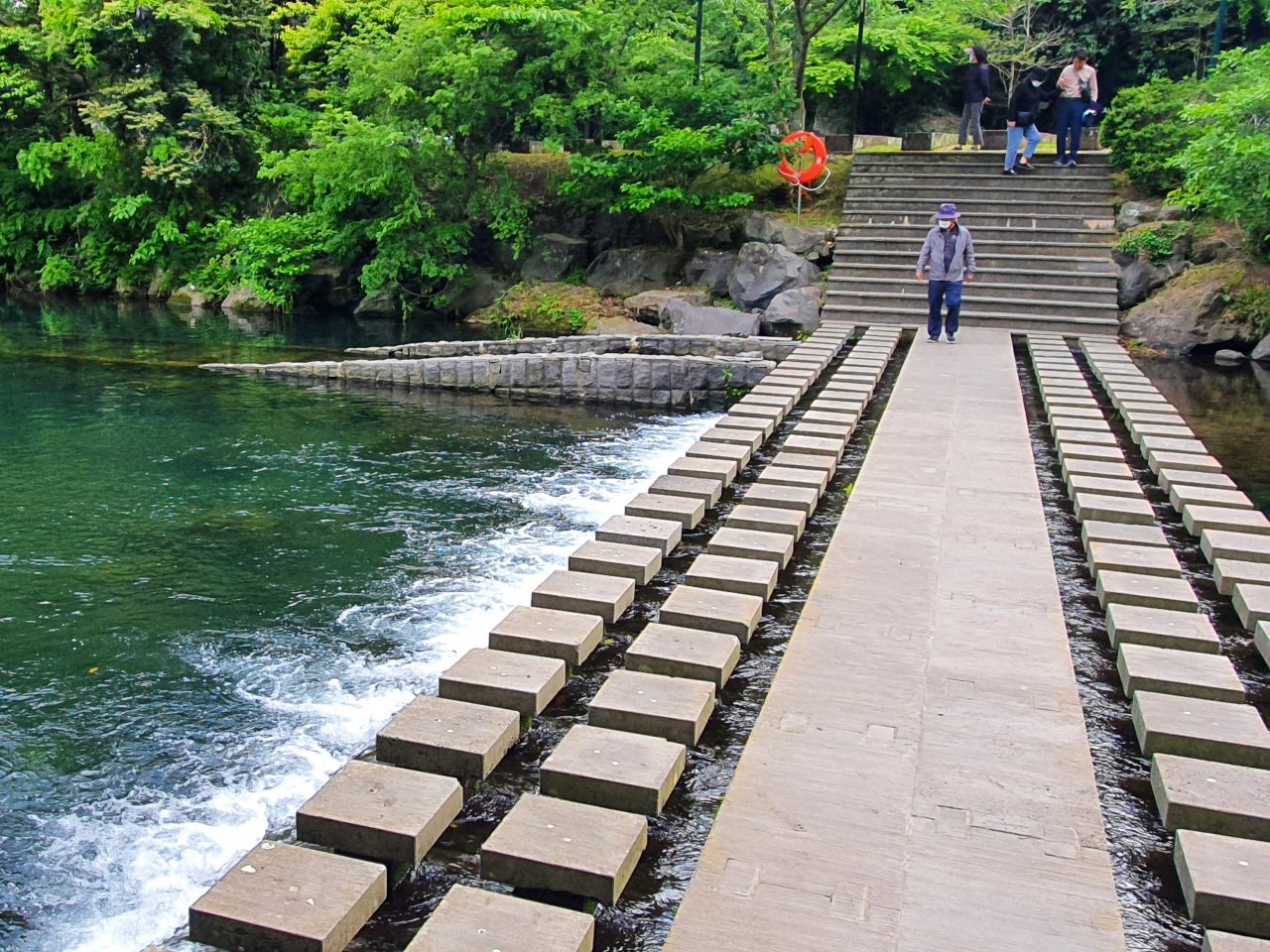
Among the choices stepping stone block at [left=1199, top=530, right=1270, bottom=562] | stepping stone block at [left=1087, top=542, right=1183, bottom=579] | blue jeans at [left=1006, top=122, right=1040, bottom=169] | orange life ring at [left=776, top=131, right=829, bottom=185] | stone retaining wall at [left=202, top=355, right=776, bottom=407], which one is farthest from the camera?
orange life ring at [left=776, top=131, right=829, bottom=185]

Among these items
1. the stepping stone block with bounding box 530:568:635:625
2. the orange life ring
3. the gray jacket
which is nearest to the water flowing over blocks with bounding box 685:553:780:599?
the stepping stone block with bounding box 530:568:635:625

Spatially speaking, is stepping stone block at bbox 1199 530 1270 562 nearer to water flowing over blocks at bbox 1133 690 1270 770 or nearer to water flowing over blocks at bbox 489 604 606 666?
water flowing over blocks at bbox 1133 690 1270 770

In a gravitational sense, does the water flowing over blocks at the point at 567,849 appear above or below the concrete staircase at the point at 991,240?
below

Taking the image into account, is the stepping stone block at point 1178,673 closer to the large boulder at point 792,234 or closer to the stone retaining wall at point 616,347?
the stone retaining wall at point 616,347

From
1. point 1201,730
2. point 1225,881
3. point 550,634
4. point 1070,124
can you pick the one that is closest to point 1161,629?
point 1201,730

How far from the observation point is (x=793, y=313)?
16438mm

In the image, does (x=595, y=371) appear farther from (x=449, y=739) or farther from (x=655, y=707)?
(x=449, y=739)

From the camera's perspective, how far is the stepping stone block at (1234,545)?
6.27 m

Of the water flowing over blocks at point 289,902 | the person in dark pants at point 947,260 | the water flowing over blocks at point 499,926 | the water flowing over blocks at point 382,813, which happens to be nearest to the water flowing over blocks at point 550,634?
the water flowing over blocks at point 382,813

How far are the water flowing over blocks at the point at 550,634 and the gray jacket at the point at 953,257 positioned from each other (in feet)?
31.9

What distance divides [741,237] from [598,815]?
57.3ft

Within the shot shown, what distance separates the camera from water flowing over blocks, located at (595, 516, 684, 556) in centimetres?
628

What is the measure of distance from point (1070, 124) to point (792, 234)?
4.92 meters

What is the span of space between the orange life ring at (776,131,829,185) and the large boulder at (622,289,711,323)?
2.75 metres
